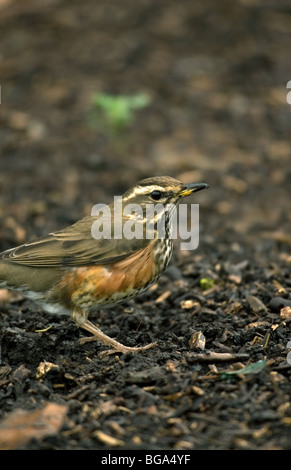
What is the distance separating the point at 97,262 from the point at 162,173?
514 cm

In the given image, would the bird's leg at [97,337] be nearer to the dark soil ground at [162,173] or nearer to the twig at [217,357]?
the dark soil ground at [162,173]

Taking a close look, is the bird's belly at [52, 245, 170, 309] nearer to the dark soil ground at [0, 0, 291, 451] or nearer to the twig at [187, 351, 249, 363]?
the dark soil ground at [0, 0, 291, 451]

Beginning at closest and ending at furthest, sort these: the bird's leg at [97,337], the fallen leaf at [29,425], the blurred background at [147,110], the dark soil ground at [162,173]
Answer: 1. the fallen leaf at [29,425]
2. the dark soil ground at [162,173]
3. the bird's leg at [97,337]
4. the blurred background at [147,110]

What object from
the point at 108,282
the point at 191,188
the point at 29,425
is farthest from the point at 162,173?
the point at 29,425

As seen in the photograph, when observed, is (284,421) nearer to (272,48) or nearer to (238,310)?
(238,310)

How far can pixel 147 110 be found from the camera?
1456 cm

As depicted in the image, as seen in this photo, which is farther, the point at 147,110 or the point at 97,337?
the point at 147,110

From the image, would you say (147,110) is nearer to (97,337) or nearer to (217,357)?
(97,337)

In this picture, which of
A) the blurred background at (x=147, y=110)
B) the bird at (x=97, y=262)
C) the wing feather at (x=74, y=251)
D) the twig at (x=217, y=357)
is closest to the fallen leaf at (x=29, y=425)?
the twig at (x=217, y=357)

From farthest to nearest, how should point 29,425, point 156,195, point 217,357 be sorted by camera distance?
point 156,195 < point 217,357 < point 29,425

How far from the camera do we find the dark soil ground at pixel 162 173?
5.84m

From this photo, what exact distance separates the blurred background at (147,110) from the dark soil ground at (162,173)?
0.04 meters

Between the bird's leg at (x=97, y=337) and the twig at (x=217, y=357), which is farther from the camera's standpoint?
the bird's leg at (x=97, y=337)

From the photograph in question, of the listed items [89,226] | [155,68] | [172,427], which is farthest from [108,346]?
[155,68]
